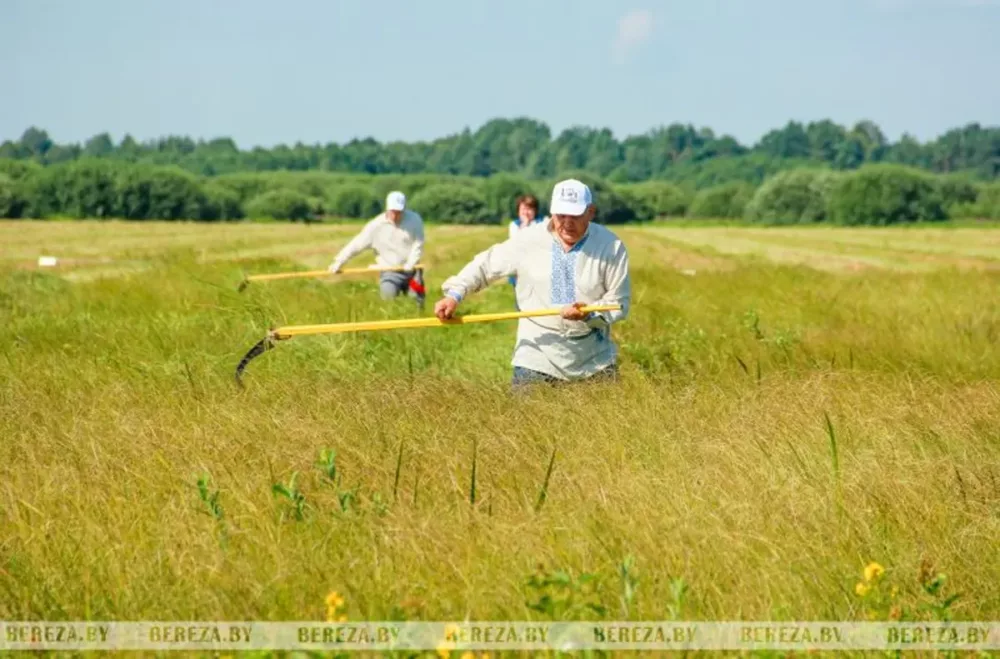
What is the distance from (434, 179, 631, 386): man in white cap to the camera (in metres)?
7.34

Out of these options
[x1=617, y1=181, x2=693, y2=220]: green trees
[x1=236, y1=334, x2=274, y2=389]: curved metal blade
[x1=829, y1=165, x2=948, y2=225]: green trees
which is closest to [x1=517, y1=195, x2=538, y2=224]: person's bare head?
[x1=236, y1=334, x2=274, y2=389]: curved metal blade

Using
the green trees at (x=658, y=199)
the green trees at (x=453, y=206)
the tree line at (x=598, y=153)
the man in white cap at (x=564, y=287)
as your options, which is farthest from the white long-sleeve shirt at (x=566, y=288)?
the tree line at (x=598, y=153)

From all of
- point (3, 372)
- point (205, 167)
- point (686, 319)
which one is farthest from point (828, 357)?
point (205, 167)

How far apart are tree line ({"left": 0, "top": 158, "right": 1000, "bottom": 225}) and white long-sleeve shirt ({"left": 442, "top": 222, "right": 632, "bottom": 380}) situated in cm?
5814

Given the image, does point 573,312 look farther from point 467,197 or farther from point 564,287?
point 467,197

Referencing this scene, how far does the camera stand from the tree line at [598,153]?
15000cm

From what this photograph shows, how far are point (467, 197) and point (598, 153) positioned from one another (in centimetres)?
10419

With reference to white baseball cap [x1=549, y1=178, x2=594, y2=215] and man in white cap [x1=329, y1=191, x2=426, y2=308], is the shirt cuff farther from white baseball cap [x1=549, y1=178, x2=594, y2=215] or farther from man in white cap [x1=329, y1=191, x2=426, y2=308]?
man in white cap [x1=329, y1=191, x2=426, y2=308]

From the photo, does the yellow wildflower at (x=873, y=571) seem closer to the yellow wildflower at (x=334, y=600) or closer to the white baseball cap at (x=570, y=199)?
the yellow wildflower at (x=334, y=600)

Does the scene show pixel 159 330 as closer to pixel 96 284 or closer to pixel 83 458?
pixel 83 458

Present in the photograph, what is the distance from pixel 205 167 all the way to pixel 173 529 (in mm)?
149001

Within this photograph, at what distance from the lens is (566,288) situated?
290 inches

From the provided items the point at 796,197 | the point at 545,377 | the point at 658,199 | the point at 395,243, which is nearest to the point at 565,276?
the point at 545,377

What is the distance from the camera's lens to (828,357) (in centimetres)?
934
